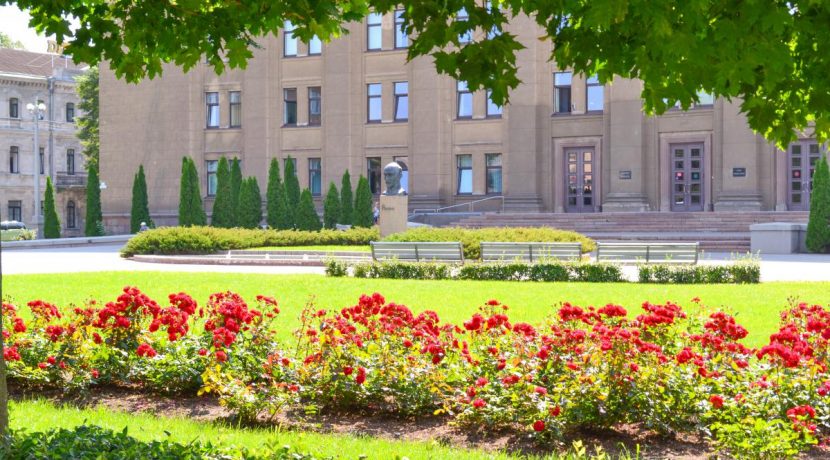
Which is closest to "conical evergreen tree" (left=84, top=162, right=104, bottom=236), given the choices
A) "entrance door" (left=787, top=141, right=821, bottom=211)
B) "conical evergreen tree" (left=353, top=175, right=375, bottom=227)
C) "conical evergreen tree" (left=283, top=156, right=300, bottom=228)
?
"conical evergreen tree" (left=283, top=156, right=300, bottom=228)

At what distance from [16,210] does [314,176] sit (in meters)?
38.6

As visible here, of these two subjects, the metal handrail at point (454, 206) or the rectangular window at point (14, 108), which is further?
the rectangular window at point (14, 108)

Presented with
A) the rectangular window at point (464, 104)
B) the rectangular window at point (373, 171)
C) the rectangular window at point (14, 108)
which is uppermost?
the rectangular window at point (14, 108)

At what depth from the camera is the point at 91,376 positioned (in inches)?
369

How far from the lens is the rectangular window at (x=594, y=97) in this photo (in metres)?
45.4

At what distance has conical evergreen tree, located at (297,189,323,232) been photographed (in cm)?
4734

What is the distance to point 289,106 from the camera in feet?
170

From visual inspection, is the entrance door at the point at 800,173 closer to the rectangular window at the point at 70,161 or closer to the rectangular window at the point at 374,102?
the rectangular window at the point at 374,102

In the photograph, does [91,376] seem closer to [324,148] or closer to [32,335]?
[32,335]

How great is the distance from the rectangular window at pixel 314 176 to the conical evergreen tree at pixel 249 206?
11.4ft

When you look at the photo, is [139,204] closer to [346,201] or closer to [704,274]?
[346,201]

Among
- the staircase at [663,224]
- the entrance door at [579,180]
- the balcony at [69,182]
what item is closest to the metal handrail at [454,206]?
the entrance door at [579,180]

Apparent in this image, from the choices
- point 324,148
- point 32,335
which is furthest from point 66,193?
point 32,335

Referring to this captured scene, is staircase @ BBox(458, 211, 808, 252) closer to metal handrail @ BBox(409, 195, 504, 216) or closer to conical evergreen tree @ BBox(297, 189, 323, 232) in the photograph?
metal handrail @ BBox(409, 195, 504, 216)
